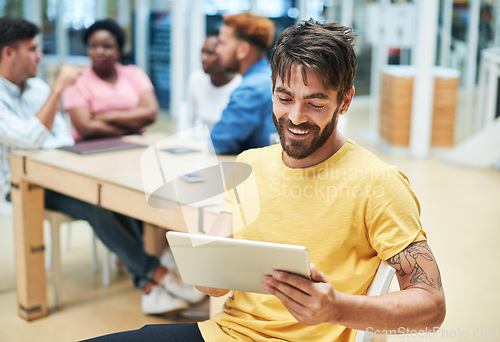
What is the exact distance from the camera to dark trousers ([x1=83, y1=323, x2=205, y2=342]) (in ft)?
4.50

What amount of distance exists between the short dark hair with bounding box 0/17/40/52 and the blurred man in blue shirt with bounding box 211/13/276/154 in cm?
→ 96

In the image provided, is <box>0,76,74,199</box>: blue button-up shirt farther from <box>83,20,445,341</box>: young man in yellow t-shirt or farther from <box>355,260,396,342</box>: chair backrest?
<box>355,260,396,342</box>: chair backrest

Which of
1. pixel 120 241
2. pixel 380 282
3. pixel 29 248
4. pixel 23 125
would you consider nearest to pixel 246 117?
pixel 120 241

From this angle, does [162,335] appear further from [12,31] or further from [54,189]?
[12,31]

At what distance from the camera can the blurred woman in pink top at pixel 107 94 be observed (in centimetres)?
322

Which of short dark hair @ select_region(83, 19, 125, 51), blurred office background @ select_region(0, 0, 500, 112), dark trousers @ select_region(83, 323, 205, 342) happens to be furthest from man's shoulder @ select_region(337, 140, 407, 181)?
blurred office background @ select_region(0, 0, 500, 112)

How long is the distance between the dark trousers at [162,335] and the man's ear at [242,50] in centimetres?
163

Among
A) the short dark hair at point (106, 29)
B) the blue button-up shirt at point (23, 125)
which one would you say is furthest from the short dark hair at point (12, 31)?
the short dark hair at point (106, 29)

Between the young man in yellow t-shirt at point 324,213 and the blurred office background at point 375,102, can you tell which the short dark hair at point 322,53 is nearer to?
the young man in yellow t-shirt at point 324,213

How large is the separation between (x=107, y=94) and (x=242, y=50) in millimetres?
1066

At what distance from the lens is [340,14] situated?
9.52 m

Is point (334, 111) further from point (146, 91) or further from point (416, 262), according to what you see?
point (146, 91)

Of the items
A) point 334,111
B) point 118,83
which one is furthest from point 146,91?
point 334,111

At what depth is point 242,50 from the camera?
2.73 m
